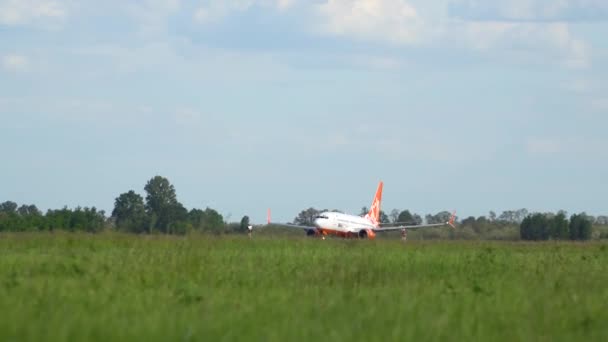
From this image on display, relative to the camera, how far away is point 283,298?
40.2ft

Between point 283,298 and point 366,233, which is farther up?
point 366,233

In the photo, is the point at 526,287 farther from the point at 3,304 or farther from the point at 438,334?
the point at 3,304

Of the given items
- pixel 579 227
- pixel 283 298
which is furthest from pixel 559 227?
pixel 283 298

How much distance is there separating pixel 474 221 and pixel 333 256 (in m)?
60.7

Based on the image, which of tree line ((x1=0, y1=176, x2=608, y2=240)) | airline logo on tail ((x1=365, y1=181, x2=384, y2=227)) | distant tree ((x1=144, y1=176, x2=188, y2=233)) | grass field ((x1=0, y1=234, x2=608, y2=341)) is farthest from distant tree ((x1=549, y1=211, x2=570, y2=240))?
grass field ((x1=0, y1=234, x2=608, y2=341))

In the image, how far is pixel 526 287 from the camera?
49.1 feet


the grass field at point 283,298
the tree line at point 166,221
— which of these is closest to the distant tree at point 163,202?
the tree line at point 166,221

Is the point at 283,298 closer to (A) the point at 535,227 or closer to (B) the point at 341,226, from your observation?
(B) the point at 341,226

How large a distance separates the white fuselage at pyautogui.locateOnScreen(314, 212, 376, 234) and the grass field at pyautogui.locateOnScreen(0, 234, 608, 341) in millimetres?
40033

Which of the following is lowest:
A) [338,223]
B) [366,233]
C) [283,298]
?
[283,298]

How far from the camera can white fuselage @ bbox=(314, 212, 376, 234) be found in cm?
6094

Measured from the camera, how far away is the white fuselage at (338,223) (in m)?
60.9

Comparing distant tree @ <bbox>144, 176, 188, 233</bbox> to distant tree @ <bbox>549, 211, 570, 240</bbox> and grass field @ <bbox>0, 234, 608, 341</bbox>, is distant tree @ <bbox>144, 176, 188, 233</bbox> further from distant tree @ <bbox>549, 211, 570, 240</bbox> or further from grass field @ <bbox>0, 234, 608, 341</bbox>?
grass field @ <bbox>0, 234, 608, 341</bbox>

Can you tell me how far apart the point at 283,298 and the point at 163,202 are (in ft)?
186
